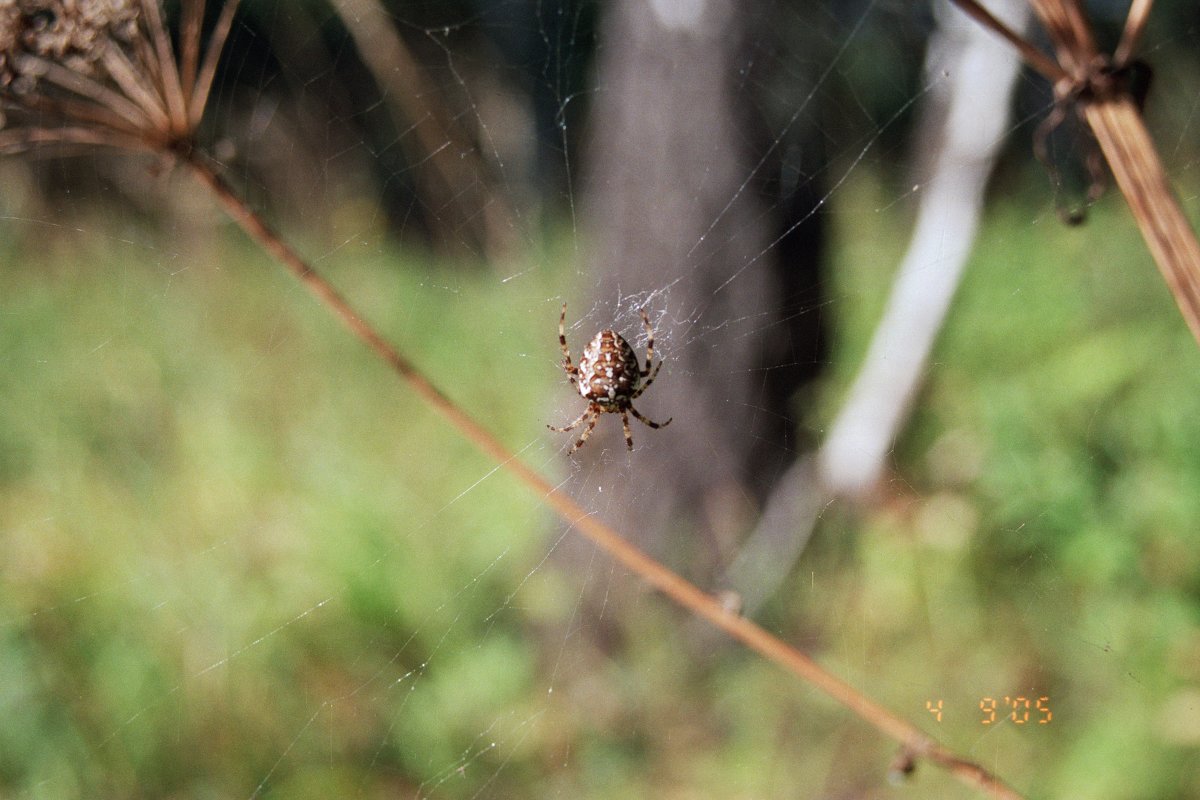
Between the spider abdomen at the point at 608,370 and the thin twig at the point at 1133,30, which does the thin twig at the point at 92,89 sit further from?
the thin twig at the point at 1133,30

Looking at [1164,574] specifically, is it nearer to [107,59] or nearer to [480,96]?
[107,59]

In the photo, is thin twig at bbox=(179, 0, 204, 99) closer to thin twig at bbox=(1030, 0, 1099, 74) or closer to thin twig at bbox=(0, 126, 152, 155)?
thin twig at bbox=(0, 126, 152, 155)

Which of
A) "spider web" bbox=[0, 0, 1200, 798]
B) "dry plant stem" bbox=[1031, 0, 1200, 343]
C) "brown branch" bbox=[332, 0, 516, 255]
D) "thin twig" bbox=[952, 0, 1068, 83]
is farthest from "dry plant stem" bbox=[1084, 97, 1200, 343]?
"brown branch" bbox=[332, 0, 516, 255]

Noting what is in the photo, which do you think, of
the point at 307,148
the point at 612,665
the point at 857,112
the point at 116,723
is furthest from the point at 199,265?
the point at 857,112

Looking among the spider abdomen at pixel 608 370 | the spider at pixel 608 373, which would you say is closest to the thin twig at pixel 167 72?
the spider at pixel 608 373
